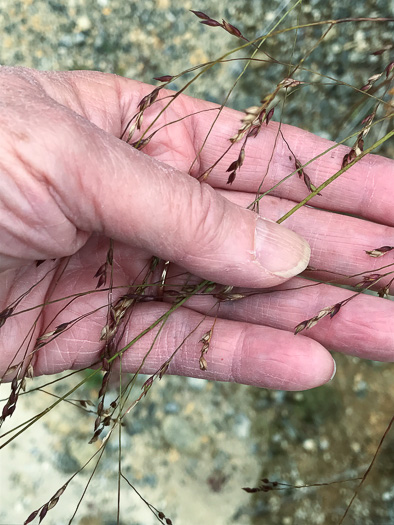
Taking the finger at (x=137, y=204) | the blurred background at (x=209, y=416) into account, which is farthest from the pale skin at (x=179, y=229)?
the blurred background at (x=209, y=416)

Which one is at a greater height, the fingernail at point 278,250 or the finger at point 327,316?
the fingernail at point 278,250

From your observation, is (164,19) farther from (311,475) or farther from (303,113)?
(311,475)

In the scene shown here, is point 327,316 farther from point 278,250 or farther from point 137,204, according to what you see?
point 137,204

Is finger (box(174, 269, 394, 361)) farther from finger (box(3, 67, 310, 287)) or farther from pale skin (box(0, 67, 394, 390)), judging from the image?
finger (box(3, 67, 310, 287))

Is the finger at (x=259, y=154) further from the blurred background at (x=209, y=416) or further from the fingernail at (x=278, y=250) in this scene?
the blurred background at (x=209, y=416)

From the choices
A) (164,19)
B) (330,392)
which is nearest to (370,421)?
(330,392)

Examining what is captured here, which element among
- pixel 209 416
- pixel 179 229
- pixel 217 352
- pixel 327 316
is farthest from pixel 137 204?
pixel 209 416
